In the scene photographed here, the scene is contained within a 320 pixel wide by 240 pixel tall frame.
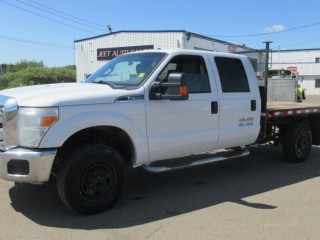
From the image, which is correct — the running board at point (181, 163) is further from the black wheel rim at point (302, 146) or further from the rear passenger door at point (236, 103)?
the black wheel rim at point (302, 146)

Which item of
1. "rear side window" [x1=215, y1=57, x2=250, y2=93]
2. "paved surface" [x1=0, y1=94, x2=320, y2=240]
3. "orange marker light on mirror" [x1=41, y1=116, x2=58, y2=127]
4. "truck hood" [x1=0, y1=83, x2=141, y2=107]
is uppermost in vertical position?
"rear side window" [x1=215, y1=57, x2=250, y2=93]

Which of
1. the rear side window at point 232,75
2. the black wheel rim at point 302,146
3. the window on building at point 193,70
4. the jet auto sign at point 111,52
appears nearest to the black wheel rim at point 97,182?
the window on building at point 193,70

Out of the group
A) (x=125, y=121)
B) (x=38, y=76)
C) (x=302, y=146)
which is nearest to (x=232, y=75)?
(x=125, y=121)

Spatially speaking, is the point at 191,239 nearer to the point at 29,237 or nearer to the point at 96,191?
the point at 96,191

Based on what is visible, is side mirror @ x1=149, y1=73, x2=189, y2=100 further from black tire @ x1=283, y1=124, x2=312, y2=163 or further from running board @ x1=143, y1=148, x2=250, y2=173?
black tire @ x1=283, y1=124, x2=312, y2=163

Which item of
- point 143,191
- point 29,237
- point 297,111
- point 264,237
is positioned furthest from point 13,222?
point 297,111

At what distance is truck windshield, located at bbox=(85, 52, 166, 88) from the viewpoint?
17.9 ft

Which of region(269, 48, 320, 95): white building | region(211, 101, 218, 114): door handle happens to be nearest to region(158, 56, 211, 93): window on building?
region(211, 101, 218, 114): door handle

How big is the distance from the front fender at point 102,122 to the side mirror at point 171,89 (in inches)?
10.3

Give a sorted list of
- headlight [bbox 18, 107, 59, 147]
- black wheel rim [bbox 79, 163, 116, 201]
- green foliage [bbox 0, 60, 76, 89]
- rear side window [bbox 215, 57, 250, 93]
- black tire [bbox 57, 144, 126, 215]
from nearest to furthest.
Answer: headlight [bbox 18, 107, 59, 147] → black tire [bbox 57, 144, 126, 215] → black wheel rim [bbox 79, 163, 116, 201] → rear side window [bbox 215, 57, 250, 93] → green foliage [bbox 0, 60, 76, 89]

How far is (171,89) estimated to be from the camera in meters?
5.30

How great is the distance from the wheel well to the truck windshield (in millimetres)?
630

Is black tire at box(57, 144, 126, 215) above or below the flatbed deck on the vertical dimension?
below

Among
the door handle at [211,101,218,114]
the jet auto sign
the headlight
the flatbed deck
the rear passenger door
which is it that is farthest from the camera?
the jet auto sign
